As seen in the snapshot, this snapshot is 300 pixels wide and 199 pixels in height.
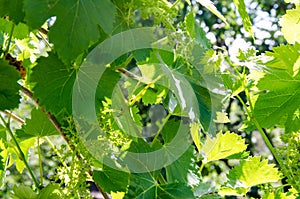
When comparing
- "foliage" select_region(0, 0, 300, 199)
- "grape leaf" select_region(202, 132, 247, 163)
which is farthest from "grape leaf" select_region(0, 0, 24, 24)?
"grape leaf" select_region(202, 132, 247, 163)

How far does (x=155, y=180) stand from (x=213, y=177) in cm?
360

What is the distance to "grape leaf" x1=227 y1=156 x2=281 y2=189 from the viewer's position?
849mm

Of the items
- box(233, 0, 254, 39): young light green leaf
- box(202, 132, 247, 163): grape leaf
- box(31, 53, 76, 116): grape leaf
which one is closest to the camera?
box(31, 53, 76, 116): grape leaf

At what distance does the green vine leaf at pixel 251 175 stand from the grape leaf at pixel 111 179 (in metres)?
0.21

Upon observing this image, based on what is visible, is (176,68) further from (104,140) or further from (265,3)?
(265,3)

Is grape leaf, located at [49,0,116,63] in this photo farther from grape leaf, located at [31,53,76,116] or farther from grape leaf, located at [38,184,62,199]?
grape leaf, located at [38,184,62,199]

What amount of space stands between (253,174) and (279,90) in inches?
5.2

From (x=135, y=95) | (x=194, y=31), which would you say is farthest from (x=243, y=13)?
(x=135, y=95)

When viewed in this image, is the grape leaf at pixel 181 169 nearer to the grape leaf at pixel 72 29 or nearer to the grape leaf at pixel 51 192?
the grape leaf at pixel 51 192

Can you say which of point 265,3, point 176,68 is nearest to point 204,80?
point 176,68

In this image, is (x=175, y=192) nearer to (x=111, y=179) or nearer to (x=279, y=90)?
(x=111, y=179)

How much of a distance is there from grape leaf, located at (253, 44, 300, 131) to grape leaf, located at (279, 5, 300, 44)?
44mm

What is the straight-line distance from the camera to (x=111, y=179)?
692 millimetres

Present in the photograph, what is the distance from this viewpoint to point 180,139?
78cm
